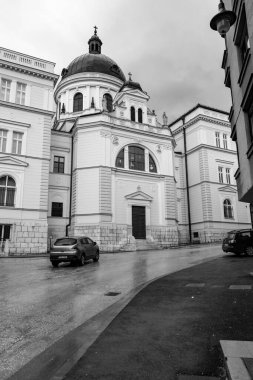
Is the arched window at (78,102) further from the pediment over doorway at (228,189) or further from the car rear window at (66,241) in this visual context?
the car rear window at (66,241)

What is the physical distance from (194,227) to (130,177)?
42.2 ft

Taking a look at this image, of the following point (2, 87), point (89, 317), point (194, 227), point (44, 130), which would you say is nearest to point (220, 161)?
point (194, 227)

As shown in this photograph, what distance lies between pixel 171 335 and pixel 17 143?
28661mm

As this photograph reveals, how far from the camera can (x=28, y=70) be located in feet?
104

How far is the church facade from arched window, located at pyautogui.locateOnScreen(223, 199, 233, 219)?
0.59 m

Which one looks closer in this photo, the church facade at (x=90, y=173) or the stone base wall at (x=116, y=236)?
the church facade at (x=90, y=173)

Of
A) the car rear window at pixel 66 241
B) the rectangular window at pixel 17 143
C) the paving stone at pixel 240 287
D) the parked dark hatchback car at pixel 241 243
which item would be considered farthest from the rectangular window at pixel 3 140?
the paving stone at pixel 240 287

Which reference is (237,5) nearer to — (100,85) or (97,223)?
(97,223)

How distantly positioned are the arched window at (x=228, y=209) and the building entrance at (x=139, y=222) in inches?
516

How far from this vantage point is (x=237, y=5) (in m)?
10.5

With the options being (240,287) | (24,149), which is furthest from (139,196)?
(240,287)

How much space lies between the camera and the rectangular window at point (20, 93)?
31.5 metres

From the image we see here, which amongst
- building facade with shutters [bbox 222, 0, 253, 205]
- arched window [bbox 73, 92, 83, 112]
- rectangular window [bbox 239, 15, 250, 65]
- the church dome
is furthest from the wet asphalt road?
the church dome

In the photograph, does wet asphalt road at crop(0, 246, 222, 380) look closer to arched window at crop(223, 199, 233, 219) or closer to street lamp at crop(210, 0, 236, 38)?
street lamp at crop(210, 0, 236, 38)
